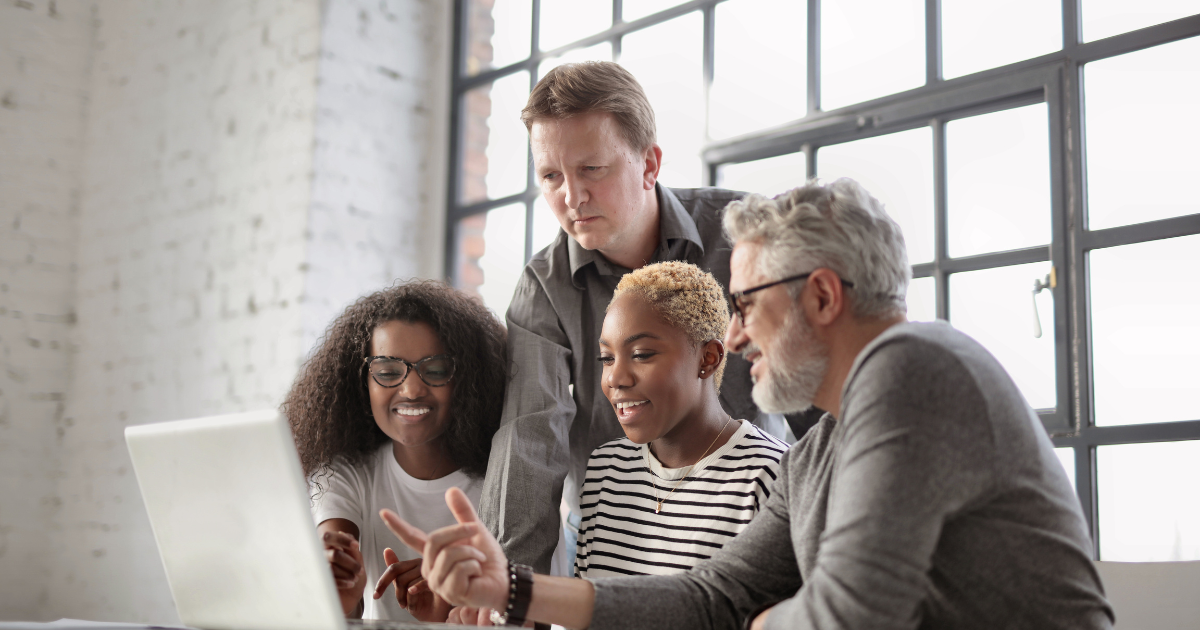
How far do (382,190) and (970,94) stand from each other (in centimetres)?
234

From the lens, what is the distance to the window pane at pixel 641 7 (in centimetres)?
349

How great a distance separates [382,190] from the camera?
4012mm

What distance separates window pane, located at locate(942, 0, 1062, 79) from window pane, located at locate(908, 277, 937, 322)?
0.56 meters

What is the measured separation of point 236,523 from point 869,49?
7.49 feet

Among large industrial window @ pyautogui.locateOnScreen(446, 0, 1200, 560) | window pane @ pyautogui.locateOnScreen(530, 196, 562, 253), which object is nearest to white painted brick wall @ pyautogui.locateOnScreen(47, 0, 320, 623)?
window pane @ pyautogui.locateOnScreen(530, 196, 562, 253)

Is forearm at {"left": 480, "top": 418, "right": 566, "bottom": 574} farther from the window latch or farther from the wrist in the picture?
the window latch

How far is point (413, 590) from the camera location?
5.68 ft

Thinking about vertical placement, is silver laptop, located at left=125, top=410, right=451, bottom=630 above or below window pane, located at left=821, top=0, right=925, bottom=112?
below

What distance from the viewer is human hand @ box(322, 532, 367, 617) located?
1769 mm

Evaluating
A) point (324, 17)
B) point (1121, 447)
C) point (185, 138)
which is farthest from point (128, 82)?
point (1121, 447)

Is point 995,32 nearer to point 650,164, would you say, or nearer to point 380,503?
point 650,164

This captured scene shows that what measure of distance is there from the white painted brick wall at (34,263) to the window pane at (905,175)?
373cm

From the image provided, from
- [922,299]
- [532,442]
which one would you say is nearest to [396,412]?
[532,442]

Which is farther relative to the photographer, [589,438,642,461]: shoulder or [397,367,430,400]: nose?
[397,367,430,400]: nose
